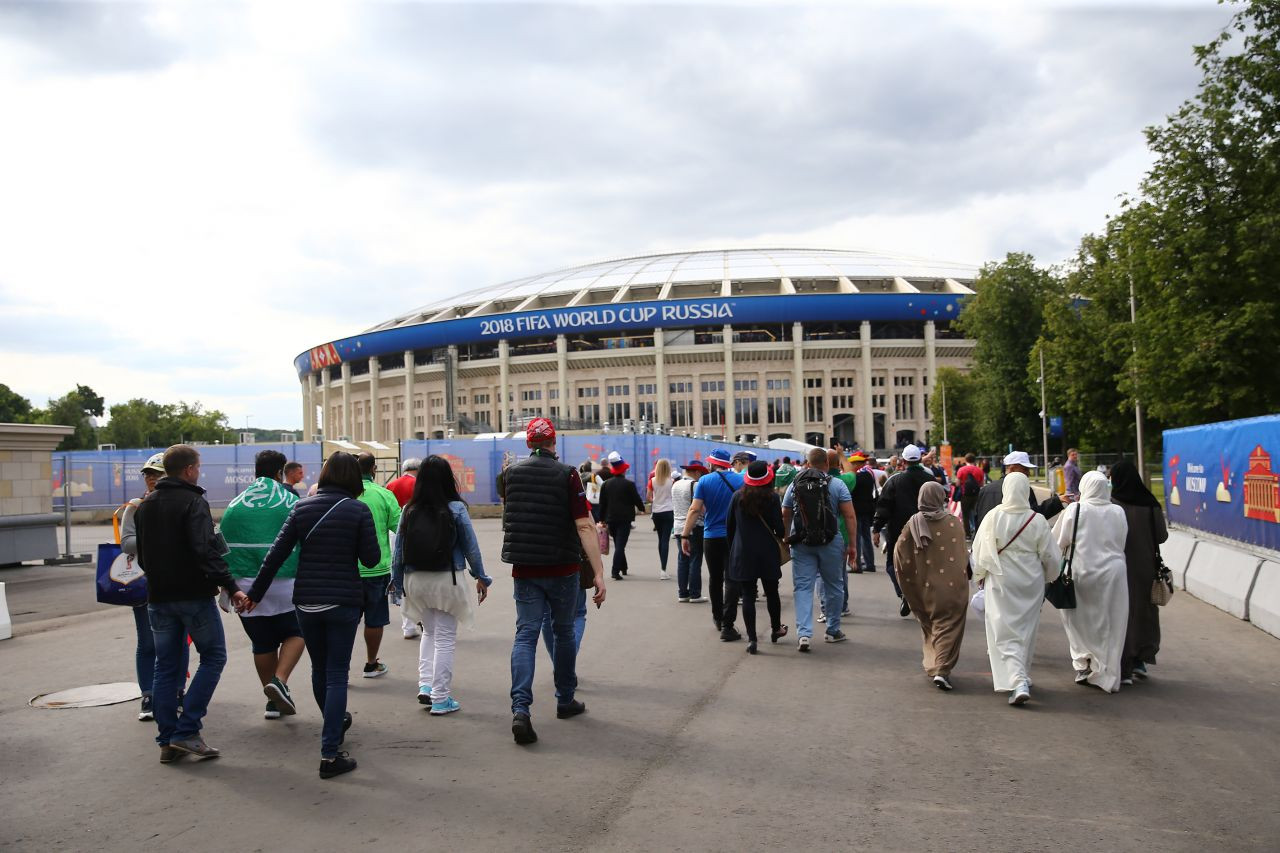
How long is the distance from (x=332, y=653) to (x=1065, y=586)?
209 inches

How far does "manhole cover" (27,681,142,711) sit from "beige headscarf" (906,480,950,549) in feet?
19.5

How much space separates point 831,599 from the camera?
30.6ft

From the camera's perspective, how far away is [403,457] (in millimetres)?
32281

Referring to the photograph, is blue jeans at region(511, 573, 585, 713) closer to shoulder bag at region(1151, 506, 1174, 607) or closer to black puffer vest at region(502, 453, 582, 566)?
black puffer vest at region(502, 453, 582, 566)

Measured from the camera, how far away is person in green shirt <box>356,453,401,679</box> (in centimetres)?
768

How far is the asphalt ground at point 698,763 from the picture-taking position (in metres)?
4.39

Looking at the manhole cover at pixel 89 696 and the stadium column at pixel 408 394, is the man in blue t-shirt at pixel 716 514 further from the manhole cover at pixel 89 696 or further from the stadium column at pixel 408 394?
the stadium column at pixel 408 394

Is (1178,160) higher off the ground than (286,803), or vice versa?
(1178,160)

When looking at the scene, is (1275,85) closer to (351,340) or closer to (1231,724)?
(1231,724)

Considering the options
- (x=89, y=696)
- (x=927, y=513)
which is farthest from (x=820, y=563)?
(x=89, y=696)

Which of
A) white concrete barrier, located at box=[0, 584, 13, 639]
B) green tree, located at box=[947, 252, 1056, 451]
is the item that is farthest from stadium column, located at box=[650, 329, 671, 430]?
white concrete barrier, located at box=[0, 584, 13, 639]

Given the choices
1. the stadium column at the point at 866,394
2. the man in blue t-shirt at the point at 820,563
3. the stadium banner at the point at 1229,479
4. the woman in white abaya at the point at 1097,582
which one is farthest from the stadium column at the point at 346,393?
the woman in white abaya at the point at 1097,582

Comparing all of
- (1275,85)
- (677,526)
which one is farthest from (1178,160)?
(677,526)

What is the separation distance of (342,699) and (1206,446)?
13.1 meters
